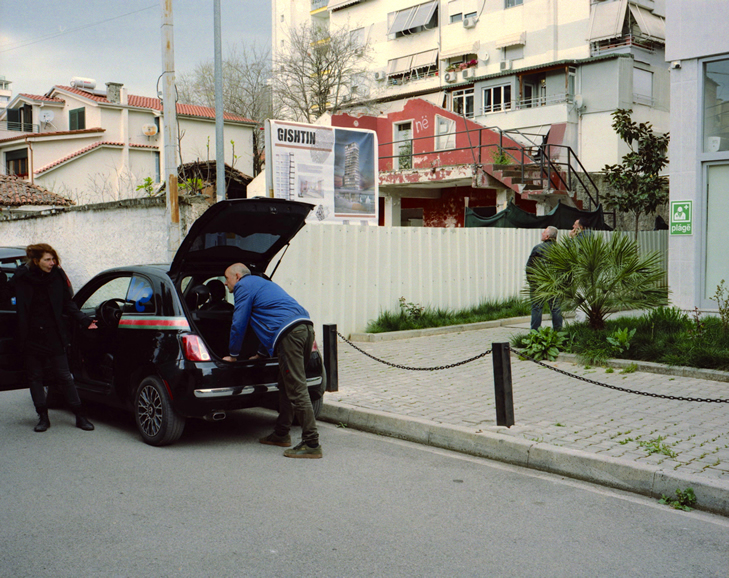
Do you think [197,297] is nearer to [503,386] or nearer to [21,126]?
[503,386]

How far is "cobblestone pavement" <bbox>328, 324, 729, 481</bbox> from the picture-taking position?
5.80 meters

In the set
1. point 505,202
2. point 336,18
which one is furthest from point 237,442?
point 336,18

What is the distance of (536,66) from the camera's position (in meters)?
34.7

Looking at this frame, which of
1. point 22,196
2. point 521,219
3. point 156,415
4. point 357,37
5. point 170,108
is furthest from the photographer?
point 357,37

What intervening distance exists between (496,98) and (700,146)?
26.5 meters

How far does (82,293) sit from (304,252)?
4219 millimetres

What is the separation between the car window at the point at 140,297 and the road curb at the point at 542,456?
7.01 feet

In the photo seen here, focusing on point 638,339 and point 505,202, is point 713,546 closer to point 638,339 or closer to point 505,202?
point 638,339

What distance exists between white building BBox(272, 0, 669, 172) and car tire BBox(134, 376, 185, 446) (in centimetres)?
2532

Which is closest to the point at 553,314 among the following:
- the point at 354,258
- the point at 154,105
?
the point at 354,258

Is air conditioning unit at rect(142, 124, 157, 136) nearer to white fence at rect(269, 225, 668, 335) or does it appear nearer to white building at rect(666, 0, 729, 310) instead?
white fence at rect(269, 225, 668, 335)

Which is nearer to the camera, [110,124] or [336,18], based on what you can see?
[110,124]

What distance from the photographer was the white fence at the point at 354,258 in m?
11.6

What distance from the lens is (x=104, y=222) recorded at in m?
15.1
